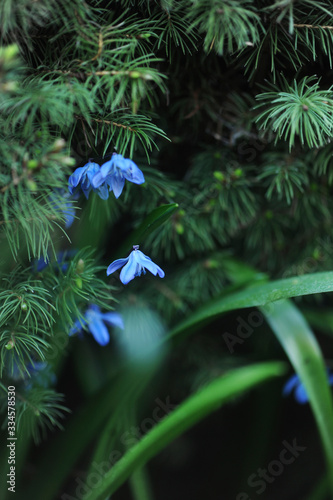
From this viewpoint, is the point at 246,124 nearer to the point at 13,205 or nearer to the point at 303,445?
the point at 13,205

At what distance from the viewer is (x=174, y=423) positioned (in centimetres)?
70

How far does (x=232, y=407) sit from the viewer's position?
3.78 feet

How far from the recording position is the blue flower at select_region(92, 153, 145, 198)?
563 millimetres

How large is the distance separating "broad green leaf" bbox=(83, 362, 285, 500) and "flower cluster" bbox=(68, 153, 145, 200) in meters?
0.35

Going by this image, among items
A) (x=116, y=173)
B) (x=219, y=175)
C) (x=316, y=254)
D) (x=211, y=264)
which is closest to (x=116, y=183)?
(x=116, y=173)

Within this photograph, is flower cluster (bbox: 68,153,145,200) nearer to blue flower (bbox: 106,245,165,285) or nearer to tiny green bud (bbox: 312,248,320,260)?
blue flower (bbox: 106,245,165,285)

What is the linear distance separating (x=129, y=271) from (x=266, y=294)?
0.22 m

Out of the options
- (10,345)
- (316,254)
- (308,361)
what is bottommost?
(308,361)

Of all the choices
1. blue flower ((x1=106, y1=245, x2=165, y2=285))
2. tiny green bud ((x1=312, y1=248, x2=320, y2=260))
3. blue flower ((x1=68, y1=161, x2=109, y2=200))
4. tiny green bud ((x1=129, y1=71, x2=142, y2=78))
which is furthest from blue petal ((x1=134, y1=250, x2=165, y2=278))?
tiny green bud ((x1=312, y1=248, x2=320, y2=260))

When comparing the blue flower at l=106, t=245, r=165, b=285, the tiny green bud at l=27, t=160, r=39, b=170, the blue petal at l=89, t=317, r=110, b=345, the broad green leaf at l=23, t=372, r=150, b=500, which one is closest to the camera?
the tiny green bud at l=27, t=160, r=39, b=170

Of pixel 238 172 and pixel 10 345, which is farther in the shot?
pixel 238 172

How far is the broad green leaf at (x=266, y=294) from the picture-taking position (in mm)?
632

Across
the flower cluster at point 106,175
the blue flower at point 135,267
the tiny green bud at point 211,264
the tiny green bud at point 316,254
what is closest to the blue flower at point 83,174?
the flower cluster at point 106,175

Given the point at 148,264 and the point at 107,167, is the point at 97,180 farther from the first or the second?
the point at 148,264
